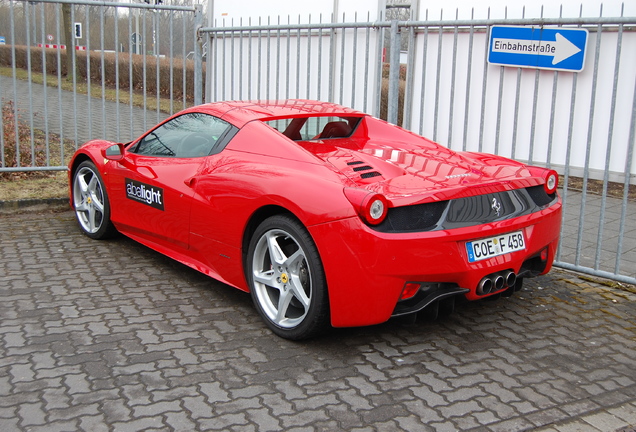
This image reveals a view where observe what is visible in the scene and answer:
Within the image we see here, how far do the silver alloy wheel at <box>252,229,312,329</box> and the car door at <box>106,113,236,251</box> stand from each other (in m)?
0.84

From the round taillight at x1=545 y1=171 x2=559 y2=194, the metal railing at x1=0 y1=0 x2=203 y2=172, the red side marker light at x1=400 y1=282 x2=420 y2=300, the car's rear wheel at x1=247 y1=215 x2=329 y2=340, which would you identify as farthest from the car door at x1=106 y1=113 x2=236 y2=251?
the metal railing at x1=0 y1=0 x2=203 y2=172

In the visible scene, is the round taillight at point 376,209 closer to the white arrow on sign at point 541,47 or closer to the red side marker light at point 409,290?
the red side marker light at point 409,290

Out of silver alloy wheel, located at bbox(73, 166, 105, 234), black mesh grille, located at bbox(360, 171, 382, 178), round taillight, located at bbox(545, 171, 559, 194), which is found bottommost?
silver alloy wheel, located at bbox(73, 166, 105, 234)

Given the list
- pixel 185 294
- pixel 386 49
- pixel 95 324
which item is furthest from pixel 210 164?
pixel 386 49

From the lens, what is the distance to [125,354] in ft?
12.9

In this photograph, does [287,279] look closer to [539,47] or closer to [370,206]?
[370,206]

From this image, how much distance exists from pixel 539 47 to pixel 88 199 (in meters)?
4.28

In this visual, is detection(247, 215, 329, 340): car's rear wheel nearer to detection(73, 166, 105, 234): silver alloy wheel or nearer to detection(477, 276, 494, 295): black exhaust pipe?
detection(477, 276, 494, 295): black exhaust pipe

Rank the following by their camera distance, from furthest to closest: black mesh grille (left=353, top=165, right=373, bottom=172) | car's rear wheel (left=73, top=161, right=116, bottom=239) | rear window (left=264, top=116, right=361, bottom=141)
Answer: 1. car's rear wheel (left=73, top=161, right=116, bottom=239)
2. rear window (left=264, top=116, right=361, bottom=141)
3. black mesh grille (left=353, top=165, right=373, bottom=172)

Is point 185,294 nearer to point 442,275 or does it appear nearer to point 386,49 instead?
point 442,275

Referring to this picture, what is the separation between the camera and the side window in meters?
4.99

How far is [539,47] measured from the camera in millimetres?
5621

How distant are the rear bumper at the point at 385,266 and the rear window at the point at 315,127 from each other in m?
1.25

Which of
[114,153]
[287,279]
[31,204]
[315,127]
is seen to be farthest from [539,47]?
[31,204]
